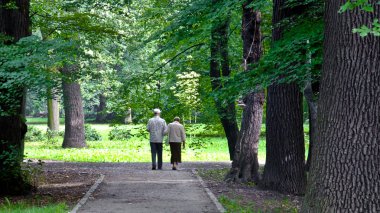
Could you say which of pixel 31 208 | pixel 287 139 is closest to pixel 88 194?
pixel 31 208

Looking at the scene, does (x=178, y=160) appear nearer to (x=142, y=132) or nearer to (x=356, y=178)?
(x=142, y=132)

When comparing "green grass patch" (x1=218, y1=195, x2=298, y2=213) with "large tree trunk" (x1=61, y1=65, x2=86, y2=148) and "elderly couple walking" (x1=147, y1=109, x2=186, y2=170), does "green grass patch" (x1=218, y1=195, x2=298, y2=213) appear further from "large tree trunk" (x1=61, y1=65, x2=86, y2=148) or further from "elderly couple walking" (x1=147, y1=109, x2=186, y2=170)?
"large tree trunk" (x1=61, y1=65, x2=86, y2=148)

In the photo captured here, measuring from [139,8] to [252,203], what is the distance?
20.0 meters

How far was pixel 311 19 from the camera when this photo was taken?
11.7 m

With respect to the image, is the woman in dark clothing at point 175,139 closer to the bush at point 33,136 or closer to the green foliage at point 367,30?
the green foliage at point 367,30

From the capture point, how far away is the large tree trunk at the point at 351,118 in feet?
25.1

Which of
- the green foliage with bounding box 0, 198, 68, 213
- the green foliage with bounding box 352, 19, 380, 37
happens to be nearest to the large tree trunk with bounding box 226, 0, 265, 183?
the green foliage with bounding box 0, 198, 68, 213

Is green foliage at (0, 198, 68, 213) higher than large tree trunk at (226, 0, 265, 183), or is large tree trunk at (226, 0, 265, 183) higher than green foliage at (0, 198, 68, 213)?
large tree trunk at (226, 0, 265, 183)

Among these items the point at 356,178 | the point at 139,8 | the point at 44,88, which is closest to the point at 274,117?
the point at 44,88

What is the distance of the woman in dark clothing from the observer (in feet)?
64.1

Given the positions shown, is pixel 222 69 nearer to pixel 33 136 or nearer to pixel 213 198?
pixel 213 198

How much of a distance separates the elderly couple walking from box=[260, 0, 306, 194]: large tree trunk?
211 inches

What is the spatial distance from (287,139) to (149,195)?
11.3ft

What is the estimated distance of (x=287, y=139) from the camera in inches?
558
